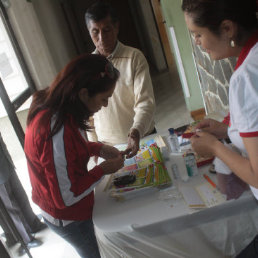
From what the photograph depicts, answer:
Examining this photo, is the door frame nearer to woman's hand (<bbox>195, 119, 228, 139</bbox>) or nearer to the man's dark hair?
the man's dark hair

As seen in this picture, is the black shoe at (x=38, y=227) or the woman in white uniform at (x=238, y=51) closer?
the woman in white uniform at (x=238, y=51)

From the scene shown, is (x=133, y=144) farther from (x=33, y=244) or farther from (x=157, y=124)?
(x=157, y=124)

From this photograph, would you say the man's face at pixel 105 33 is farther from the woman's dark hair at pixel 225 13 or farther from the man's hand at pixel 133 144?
the woman's dark hair at pixel 225 13

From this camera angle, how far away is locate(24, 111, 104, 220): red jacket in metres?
1.10

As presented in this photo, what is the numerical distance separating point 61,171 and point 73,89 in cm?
31


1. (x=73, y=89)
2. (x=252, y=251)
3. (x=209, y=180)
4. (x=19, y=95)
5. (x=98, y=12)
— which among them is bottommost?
(x=252, y=251)

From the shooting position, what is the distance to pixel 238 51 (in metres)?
0.85

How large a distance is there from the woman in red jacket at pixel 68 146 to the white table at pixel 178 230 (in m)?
0.13

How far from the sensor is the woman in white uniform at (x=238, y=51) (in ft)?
2.35

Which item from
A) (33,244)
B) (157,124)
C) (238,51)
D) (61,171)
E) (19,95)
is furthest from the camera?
(157,124)

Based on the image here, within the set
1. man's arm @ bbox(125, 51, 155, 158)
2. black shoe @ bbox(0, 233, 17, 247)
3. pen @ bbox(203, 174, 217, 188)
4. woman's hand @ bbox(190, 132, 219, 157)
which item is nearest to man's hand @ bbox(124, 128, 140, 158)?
man's arm @ bbox(125, 51, 155, 158)

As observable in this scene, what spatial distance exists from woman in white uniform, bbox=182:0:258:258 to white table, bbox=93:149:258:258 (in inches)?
10.2

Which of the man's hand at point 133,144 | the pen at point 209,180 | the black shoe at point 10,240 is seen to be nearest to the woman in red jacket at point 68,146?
the man's hand at point 133,144

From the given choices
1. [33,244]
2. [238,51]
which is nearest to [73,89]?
[238,51]
